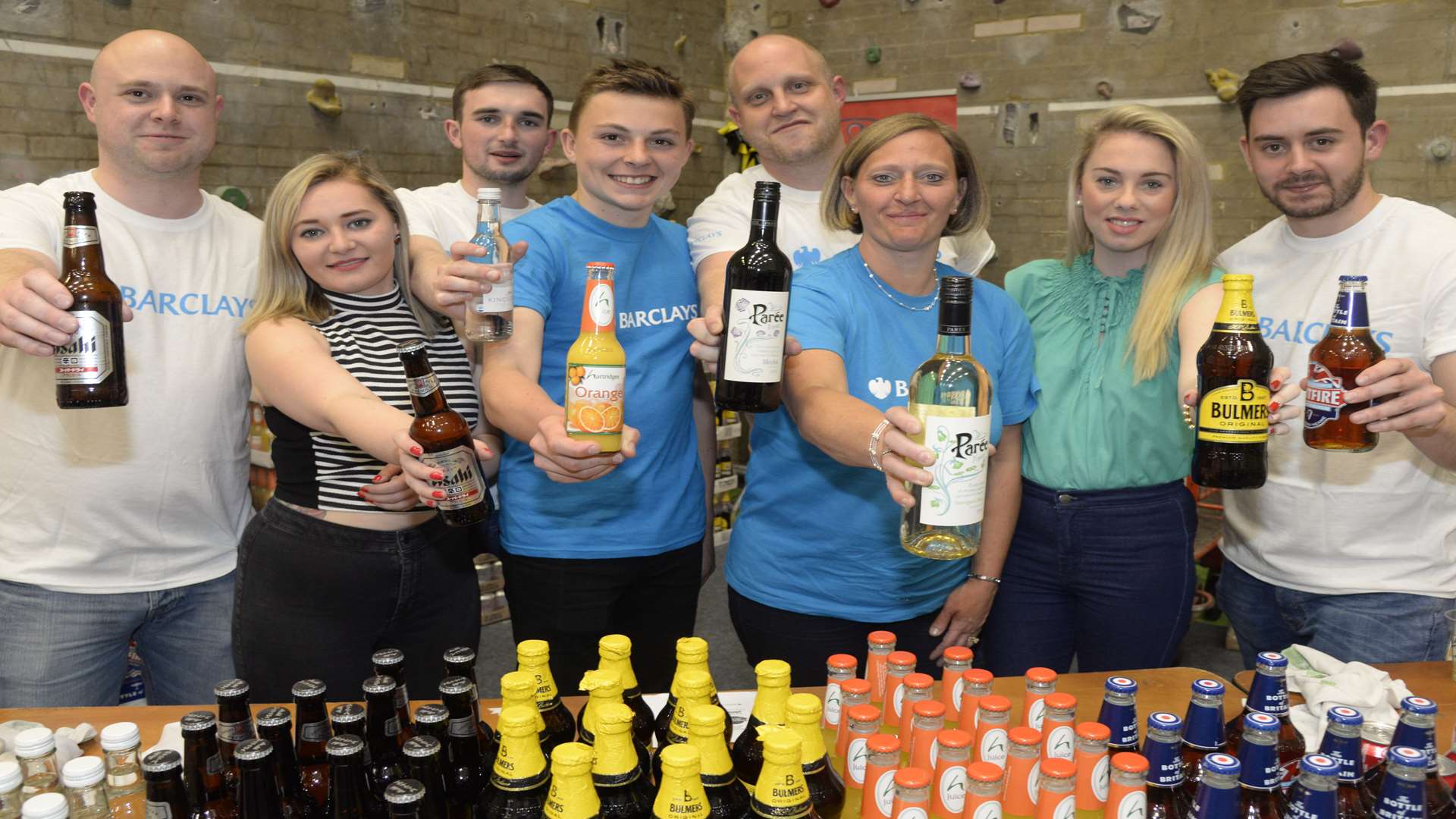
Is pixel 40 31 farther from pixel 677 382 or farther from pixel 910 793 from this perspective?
pixel 910 793

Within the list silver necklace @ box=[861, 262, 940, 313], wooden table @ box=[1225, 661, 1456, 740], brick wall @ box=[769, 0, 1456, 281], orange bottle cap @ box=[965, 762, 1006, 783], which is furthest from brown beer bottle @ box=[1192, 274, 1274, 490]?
brick wall @ box=[769, 0, 1456, 281]

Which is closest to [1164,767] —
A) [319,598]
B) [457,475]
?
[457,475]

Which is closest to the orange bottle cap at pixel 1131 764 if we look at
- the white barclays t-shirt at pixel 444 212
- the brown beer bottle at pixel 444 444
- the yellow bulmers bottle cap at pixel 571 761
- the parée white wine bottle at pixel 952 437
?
the parée white wine bottle at pixel 952 437

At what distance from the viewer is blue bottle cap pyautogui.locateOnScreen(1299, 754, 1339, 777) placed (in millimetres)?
1100

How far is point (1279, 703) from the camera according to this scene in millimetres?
1381

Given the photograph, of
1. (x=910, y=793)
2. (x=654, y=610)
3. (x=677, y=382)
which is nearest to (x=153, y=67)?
(x=677, y=382)

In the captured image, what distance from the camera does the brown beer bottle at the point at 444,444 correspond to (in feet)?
5.71

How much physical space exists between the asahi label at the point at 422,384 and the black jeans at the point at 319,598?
0.38 m

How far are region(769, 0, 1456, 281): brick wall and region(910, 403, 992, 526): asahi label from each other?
4762 millimetres

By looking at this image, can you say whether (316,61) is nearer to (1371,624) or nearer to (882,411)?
(882,411)

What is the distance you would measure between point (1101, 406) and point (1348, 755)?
1.00 metres

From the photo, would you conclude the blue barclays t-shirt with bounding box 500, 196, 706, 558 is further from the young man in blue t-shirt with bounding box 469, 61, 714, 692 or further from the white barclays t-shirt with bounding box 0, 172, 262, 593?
the white barclays t-shirt with bounding box 0, 172, 262, 593

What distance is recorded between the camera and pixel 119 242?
2119 millimetres

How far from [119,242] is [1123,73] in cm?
529
